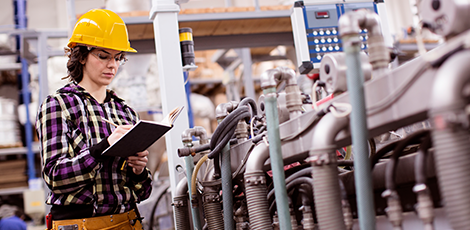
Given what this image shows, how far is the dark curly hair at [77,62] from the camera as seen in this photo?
1.53m

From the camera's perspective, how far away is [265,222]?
1046mm

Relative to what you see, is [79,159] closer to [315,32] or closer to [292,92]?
[292,92]

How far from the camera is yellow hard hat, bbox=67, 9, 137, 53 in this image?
151 centimetres

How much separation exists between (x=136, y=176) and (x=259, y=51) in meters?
3.37

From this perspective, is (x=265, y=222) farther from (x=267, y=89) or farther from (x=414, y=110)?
(x=414, y=110)

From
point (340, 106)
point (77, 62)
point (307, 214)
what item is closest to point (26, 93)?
point (77, 62)

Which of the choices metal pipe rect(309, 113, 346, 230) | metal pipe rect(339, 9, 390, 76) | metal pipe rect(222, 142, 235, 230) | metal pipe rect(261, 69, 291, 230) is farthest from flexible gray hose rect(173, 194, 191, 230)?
metal pipe rect(339, 9, 390, 76)

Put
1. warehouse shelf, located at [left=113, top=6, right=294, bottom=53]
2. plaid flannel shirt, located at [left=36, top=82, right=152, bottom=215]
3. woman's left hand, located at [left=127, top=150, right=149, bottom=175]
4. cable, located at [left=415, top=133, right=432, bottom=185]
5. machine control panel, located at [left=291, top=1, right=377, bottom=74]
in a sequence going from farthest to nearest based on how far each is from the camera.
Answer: warehouse shelf, located at [left=113, top=6, right=294, bottom=53]
machine control panel, located at [left=291, top=1, right=377, bottom=74]
woman's left hand, located at [left=127, top=150, right=149, bottom=175]
plaid flannel shirt, located at [left=36, top=82, right=152, bottom=215]
cable, located at [left=415, top=133, right=432, bottom=185]

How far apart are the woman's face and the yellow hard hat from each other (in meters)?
0.03

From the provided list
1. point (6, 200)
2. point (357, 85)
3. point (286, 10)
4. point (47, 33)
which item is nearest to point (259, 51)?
point (286, 10)

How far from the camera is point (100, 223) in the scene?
1.41m

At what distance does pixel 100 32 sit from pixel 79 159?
45 centimetres

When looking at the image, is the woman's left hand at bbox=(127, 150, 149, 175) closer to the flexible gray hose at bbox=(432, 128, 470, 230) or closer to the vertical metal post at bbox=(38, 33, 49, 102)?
the flexible gray hose at bbox=(432, 128, 470, 230)

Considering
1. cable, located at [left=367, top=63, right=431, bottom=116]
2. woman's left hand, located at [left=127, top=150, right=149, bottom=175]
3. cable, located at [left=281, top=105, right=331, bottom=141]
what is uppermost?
woman's left hand, located at [left=127, top=150, right=149, bottom=175]
